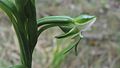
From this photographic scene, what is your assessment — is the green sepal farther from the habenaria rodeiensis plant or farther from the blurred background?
the blurred background

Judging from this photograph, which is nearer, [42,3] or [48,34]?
[48,34]

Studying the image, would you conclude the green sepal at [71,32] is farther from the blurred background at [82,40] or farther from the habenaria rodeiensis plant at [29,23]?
the blurred background at [82,40]

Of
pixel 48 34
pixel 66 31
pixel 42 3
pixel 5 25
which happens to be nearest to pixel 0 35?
pixel 5 25

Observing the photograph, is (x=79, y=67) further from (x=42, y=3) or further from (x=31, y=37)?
(x=31, y=37)

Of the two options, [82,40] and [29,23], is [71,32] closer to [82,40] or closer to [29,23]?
[29,23]

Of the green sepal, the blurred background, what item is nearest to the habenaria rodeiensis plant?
the green sepal

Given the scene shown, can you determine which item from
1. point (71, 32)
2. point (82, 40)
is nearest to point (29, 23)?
point (71, 32)

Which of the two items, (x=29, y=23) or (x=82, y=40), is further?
(x=82, y=40)
